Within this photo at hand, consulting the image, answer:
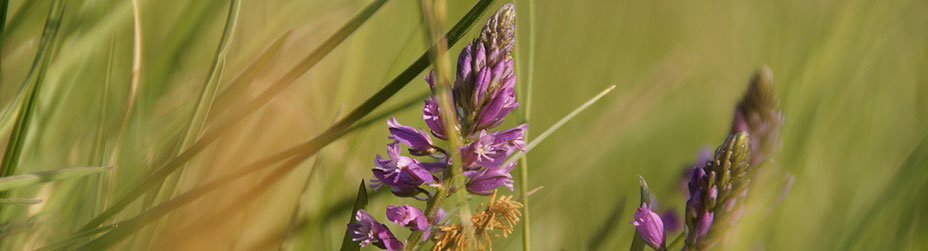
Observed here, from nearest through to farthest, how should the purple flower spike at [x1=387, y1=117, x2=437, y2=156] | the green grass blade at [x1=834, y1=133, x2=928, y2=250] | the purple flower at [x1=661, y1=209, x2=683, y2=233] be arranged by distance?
the purple flower spike at [x1=387, y1=117, x2=437, y2=156] → the green grass blade at [x1=834, y1=133, x2=928, y2=250] → the purple flower at [x1=661, y1=209, x2=683, y2=233]

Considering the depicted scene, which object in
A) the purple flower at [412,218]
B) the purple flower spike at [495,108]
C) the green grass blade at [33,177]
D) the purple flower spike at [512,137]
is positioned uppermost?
the purple flower spike at [495,108]

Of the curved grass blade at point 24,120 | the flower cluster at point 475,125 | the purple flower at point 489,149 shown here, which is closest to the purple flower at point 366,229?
Result: the flower cluster at point 475,125

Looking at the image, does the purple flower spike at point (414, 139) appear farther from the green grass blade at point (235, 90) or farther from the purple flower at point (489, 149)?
the green grass blade at point (235, 90)

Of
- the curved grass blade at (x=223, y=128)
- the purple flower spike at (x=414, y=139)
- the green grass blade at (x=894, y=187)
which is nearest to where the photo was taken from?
the curved grass blade at (x=223, y=128)

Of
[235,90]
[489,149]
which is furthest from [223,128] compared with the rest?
[489,149]

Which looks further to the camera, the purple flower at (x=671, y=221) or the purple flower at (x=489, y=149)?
the purple flower at (x=671, y=221)

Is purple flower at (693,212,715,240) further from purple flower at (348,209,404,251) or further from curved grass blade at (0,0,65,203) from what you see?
curved grass blade at (0,0,65,203)

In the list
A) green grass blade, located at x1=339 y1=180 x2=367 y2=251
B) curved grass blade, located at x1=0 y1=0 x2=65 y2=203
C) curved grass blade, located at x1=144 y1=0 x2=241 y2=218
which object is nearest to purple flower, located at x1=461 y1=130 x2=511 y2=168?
green grass blade, located at x1=339 y1=180 x2=367 y2=251
